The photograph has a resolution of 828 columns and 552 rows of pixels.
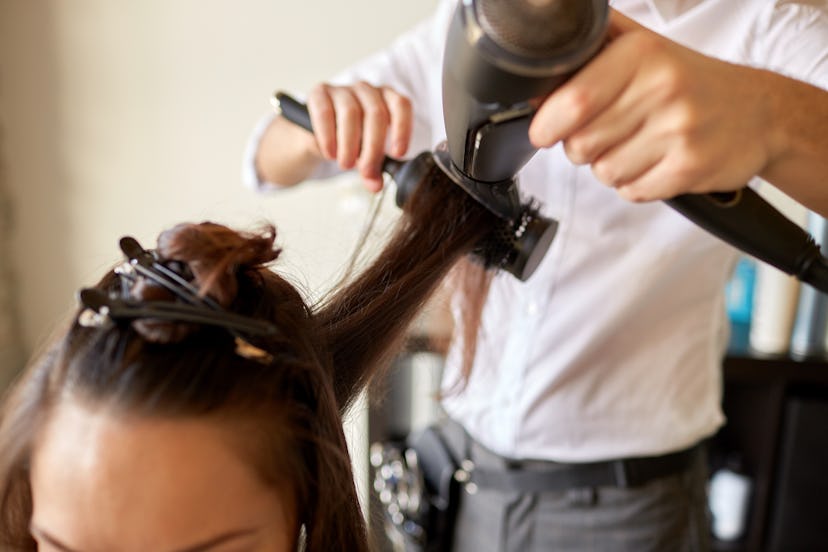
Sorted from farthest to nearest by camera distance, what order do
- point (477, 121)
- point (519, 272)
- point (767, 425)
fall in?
point (767, 425)
point (519, 272)
point (477, 121)

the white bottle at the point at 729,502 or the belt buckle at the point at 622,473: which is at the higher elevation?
the belt buckle at the point at 622,473

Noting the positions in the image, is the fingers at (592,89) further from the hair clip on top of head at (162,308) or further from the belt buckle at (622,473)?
the belt buckle at (622,473)

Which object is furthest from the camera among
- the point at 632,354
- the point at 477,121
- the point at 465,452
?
the point at 465,452

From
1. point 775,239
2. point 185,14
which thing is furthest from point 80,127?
point 775,239

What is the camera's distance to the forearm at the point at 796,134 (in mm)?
398

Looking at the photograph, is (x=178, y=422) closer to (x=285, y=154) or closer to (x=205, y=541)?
(x=205, y=541)

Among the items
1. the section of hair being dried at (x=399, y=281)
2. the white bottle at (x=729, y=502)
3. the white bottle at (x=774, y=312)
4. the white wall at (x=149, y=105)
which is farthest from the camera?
the white wall at (x=149, y=105)

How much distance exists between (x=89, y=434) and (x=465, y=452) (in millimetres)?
540

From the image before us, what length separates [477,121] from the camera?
0.40 metres

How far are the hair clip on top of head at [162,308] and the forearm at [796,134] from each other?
0.34m

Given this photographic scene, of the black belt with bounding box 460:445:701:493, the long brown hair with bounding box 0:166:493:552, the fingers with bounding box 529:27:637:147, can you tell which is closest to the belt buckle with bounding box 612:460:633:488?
the black belt with bounding box 460:445:701:493

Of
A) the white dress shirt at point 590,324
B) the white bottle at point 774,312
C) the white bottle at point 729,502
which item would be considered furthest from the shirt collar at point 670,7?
the white bottle at point 729,502

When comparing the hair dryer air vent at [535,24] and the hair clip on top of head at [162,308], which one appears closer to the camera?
the hair dryer air vent at [535,24]

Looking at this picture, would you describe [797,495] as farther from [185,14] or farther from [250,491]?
[185,14]
